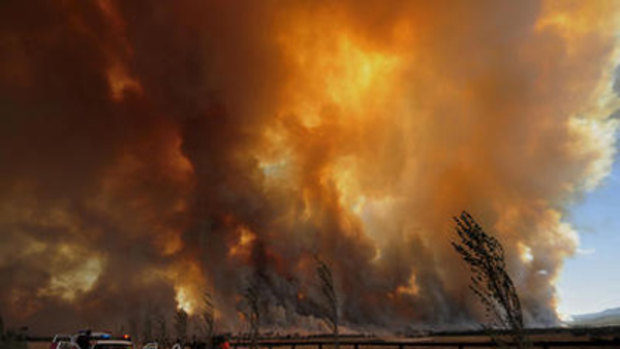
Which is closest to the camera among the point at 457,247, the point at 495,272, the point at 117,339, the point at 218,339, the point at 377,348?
the point at 495,272

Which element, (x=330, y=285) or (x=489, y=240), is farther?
(x=330, y=285)

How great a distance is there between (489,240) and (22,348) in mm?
47148

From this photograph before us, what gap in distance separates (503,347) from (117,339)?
47.9ft

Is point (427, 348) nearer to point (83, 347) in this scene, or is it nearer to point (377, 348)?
point (377, 348)

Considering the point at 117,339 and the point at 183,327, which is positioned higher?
the point at 117,339

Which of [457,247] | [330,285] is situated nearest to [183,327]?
[330,285]

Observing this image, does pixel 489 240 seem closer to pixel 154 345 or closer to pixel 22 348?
pixel 154 345

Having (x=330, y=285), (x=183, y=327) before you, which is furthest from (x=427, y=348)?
(x=183, y=327)

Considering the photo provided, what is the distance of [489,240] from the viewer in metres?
10.7

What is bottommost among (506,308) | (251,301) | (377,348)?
(377,348)

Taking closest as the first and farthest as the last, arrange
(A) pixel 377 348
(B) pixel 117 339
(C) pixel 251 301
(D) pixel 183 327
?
(B) pixel 117 339, (C) pixel 251 301, (D) pixel 183 327, (A) pixel 377 348

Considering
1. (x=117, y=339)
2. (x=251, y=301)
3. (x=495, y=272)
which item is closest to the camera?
(x=495, y=272)

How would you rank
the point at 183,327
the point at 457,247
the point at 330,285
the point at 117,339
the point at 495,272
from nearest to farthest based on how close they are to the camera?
the point at 495,272 < the point at 457,247 < the point at 117,339 < the point at 330,285 < the point at 183,327

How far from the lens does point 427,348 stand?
56.8 meters
